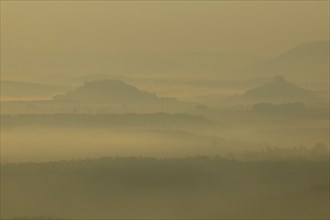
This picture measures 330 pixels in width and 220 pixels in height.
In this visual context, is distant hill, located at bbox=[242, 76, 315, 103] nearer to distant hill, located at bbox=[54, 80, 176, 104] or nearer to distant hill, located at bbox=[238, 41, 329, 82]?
distant hill, located at bbox=[238, 41, 329, 82]

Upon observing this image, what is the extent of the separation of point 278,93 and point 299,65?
129mm

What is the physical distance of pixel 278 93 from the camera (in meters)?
2.12

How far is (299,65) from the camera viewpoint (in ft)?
6.96

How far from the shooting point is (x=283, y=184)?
2.08 meters

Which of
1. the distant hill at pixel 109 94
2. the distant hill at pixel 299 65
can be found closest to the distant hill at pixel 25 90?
the distant hill at pixel 109 94

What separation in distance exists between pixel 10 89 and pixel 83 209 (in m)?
0.50

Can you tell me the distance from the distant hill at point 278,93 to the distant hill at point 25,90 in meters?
0.70

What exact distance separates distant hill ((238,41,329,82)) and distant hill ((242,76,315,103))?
33 millimetres

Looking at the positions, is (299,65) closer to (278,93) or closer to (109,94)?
(278,93)

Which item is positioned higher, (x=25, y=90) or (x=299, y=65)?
(x=299, y=65)

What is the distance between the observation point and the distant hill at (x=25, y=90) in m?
2.03

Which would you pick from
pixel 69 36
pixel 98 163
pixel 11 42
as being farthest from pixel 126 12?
pixel 98 163

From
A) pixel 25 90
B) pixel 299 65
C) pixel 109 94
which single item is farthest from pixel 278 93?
pixel 25 90

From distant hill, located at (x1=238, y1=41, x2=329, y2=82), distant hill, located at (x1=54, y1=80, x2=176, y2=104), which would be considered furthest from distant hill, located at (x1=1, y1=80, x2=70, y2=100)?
distant hill, located at (x1=238, y1=41, x2=329, y2=82)
